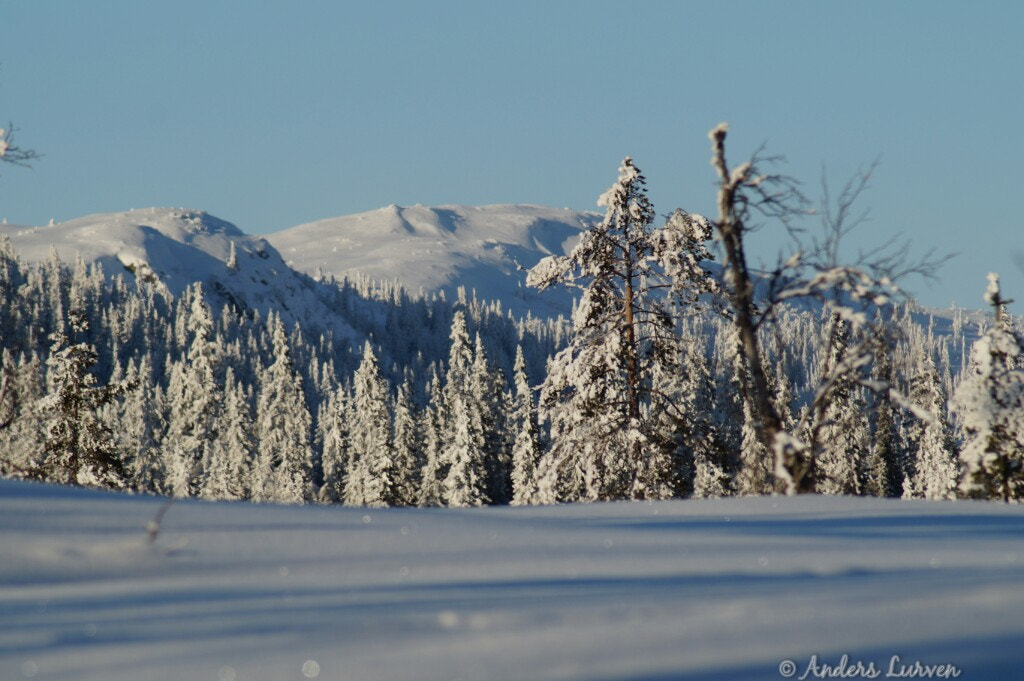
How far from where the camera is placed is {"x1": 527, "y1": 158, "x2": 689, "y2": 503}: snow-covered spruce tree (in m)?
17.9

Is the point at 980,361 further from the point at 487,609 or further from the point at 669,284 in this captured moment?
the point at 487,609

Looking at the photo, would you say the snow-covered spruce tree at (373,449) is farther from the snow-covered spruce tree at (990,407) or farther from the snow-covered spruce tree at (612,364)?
the snow-covered spruce tree at (990,407)

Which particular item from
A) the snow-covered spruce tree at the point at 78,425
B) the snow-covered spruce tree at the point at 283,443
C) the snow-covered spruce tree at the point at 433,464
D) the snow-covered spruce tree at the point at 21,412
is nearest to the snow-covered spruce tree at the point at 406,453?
the snow-covered spruce tree at the point at 433,464

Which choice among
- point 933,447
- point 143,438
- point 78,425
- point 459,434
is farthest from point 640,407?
point 143,438

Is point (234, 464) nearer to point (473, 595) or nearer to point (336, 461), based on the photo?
point (336, 461)

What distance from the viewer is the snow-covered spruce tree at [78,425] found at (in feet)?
96.0

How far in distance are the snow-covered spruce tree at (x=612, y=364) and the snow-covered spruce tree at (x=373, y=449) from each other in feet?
74.6

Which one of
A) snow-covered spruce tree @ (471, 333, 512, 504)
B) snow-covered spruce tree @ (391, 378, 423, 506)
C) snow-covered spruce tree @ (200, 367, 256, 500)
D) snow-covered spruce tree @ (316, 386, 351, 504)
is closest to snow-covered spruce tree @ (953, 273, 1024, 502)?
snow-covered spruce tree @ (391, 378, 423, 506)

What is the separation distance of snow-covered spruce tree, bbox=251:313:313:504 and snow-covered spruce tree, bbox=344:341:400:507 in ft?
12.9

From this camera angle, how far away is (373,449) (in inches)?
2131

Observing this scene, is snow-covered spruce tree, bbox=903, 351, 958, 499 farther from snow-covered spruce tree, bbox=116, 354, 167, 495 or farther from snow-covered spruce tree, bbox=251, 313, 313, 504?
snow-covered spruce tree, bbox=116, 354, 167, 495

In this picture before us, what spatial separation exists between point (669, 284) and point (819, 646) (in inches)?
562

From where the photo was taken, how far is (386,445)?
51.2 m

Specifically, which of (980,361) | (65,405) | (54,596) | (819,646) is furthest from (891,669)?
(65,405)
